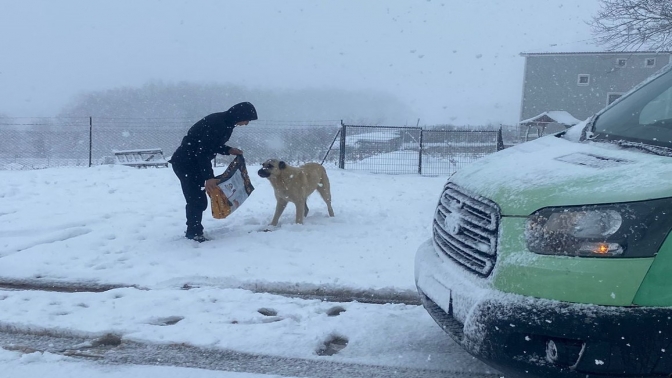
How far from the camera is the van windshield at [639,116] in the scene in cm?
289

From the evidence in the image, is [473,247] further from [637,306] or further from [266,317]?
[266,317]

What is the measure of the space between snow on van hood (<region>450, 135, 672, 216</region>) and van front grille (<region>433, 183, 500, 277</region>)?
0.20ft

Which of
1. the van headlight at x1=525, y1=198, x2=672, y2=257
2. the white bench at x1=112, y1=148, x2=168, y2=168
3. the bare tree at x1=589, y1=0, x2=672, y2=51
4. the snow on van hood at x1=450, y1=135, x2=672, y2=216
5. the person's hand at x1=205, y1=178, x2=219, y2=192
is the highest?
the bare tree at x1=589, y1=0, x2=672, y2=51

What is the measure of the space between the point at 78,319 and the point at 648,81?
14.3 ft

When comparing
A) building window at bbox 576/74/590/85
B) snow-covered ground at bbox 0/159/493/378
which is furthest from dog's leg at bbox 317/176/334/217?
building window at bbox 576/74/590/85

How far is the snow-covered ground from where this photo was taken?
3.29 m

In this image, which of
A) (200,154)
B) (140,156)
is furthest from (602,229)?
(140,156)

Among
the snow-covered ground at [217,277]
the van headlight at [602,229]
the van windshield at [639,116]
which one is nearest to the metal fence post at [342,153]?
the snow-covered ground at [217,277]

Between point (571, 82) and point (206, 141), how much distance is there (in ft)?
109

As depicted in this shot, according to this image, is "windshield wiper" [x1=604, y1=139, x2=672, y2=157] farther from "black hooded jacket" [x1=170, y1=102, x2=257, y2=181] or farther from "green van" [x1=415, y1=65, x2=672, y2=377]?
"black hooded jacket" [x1=170, y1=102, x2=257, y2=181]

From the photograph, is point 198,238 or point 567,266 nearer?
point 567,266

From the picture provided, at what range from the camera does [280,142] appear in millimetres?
21078

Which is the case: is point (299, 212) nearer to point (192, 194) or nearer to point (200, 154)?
point (192, 194)

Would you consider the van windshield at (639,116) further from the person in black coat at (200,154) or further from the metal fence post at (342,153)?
the metal fence post at (342,153)
